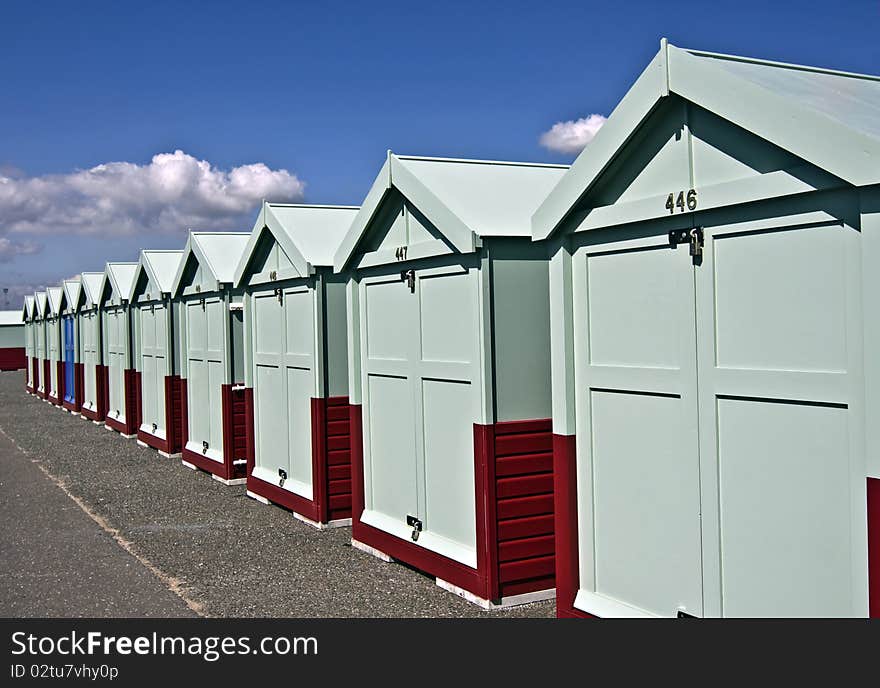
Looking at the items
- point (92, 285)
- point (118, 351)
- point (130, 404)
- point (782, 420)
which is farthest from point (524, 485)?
point (92, 285)

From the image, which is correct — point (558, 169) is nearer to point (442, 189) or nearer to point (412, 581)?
point (442, 189)

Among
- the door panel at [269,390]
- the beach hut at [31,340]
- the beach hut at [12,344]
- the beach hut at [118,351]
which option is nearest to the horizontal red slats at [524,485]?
the door panel at [269,390]

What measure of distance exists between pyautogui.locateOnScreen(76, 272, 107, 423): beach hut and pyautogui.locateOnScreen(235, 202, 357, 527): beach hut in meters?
11.0

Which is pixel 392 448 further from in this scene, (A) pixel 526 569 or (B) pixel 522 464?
(A) pixel 526 569

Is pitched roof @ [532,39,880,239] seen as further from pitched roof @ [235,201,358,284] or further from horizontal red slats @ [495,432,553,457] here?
pitched roof @ [235,201,358,284]

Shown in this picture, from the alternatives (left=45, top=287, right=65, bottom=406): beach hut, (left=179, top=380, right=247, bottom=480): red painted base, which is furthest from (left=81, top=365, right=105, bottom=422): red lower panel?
(left=179, top=380, right=247, bottom=480): red painted base

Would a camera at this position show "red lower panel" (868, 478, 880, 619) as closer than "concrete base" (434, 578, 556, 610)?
Yes

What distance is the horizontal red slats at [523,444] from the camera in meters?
7.23

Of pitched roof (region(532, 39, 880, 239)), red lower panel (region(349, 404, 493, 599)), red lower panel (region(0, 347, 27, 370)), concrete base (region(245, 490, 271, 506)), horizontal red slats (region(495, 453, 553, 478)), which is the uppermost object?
pitched roof (region(532, 39, 880, 239))

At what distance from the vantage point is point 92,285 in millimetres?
23156

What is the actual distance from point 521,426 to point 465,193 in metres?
2.00

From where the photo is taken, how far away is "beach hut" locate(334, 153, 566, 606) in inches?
285

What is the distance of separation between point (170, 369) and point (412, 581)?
964 cm

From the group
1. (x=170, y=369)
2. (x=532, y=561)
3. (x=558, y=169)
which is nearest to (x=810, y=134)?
(x=532, y=561)
